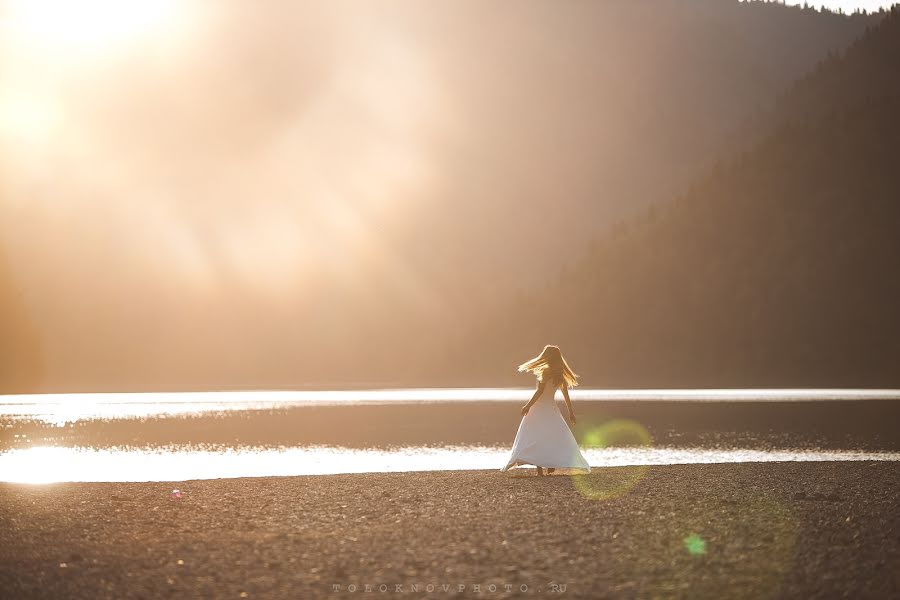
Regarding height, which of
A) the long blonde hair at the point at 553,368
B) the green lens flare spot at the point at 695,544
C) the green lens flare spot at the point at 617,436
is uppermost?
the green lens flare spot at the point at 617,436

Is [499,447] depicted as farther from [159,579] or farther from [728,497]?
[159,579]

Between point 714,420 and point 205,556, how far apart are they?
194ft

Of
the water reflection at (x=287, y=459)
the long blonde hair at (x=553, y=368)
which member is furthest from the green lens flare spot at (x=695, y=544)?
the water reflection at (x=287, y=459)

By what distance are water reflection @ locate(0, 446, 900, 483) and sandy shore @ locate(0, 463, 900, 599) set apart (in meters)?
10.5

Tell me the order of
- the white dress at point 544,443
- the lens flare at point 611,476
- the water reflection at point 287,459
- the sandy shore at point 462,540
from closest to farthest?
1. the sandy shore at point 462,540
2. the lens flare at point 611,476
3. the white dress at point 544,443
4. the water reflection at point 287,459

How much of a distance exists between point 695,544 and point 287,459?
2881cm

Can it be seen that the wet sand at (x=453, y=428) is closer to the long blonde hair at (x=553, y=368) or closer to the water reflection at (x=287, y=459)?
the water reflection at (x=287, y=459)

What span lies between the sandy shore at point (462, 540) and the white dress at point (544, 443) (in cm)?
61

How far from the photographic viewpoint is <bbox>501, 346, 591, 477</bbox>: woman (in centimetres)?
2344

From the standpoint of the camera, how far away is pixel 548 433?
926 inches

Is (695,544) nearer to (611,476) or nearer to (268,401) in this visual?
(611,476)

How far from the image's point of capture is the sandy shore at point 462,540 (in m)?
12.4

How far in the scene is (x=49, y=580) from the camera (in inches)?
506

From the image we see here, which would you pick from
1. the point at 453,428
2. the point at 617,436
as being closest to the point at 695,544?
the point at 617,436
